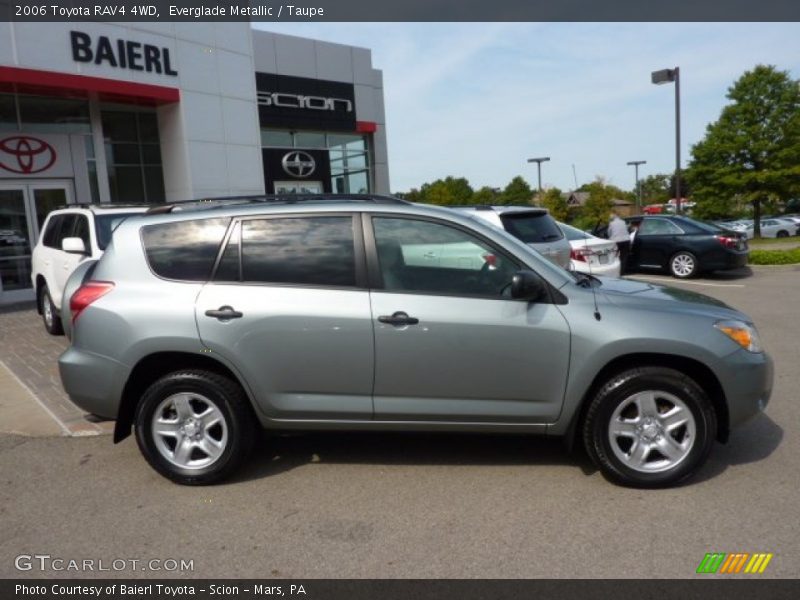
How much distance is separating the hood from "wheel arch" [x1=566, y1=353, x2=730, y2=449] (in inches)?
12.0

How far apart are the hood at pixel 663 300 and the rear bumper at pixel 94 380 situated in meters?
3.08

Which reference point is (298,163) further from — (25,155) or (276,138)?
(25,155)

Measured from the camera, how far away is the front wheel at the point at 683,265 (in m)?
13.9

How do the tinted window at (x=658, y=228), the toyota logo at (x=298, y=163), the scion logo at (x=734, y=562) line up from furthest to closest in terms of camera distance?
1. the toyota logo at (x=298, y=163)
2. the tinted window at (x=658, y=228)
3. the scion logo at (x=734, y=562)

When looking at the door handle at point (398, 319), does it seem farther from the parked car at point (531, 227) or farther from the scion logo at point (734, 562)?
the parked car at point (531, 227)

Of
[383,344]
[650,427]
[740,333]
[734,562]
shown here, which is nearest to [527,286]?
Answer: [383,344]

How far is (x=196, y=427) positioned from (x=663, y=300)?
3.02 metres

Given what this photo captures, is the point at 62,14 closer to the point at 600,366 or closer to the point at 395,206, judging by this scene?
the point at 395,206

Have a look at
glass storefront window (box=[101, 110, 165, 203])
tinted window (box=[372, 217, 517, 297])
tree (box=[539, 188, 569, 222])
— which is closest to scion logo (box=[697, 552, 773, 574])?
tinted window (box=[372, 217, 517, 297])

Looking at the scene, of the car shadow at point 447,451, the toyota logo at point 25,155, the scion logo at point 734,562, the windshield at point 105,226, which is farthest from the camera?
the toyota logo at point 25,155

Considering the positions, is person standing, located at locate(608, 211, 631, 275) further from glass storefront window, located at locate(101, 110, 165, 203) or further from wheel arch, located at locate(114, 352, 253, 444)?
wheel arch, located at locate(114, 352, 253, 444)

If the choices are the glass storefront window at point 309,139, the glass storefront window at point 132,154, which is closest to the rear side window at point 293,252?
the glass storefront window at point 132,154
